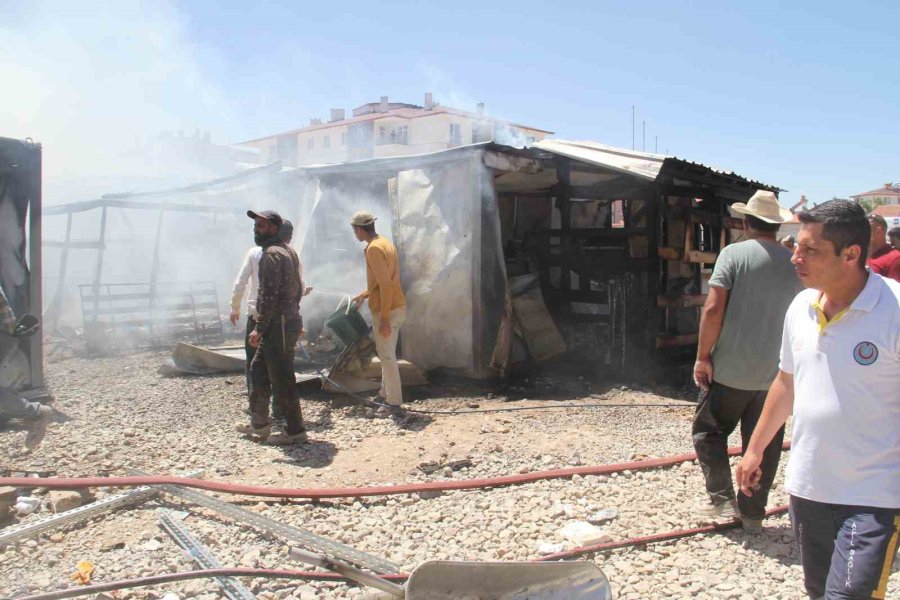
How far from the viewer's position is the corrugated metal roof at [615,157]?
7.12 m

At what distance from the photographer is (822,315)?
2.30 metres

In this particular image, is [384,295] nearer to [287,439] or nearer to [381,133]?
[287,439]

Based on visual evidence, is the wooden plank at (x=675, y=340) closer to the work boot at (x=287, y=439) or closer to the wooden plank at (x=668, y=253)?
the wooden plank at (x=668, y=253)

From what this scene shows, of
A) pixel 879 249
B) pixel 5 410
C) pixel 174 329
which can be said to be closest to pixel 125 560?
pixel 5 410

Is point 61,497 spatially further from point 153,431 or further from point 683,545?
point 683,545

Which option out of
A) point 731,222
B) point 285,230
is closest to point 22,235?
point 285,230

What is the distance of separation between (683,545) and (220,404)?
502 cm

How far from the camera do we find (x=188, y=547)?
3559mm

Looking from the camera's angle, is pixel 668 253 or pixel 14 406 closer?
pixel 14 406

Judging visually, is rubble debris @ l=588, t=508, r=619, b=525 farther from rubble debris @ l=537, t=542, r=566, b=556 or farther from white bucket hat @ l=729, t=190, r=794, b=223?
white bucket hat @ l=729, t=190, r=794, b=223

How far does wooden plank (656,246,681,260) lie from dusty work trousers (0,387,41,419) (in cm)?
668

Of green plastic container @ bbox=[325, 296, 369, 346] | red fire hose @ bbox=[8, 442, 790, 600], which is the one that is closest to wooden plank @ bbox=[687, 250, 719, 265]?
red fire hose @ bbox=[8, 442, 790, 600]

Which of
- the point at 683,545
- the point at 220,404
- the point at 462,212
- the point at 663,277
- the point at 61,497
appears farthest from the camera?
the point at 663,277

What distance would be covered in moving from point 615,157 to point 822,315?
5.67m
